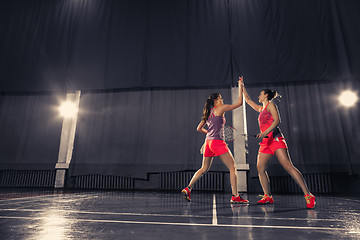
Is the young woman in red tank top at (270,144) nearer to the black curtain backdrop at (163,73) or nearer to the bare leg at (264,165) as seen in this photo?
Result: the bare leg at (264,165)

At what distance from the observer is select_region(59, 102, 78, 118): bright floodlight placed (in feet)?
18.6

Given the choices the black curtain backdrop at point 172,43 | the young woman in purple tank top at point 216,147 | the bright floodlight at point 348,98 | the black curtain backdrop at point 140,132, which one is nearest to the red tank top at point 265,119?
the young woman in purple tank top at point 216,147

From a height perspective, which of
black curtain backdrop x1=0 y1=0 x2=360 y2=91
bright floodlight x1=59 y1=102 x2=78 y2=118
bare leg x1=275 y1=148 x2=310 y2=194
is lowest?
bare leg x1=275 y1=148 x2=310 y2=194

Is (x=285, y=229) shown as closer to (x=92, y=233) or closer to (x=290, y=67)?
(x=92, y=233)

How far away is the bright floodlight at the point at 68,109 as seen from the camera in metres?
5.68

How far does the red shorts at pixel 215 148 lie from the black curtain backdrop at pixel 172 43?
8.22 ft

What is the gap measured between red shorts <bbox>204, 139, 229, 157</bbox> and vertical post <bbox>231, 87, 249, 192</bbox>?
229 centimetres

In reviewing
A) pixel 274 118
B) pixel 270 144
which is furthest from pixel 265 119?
pixel 270 144

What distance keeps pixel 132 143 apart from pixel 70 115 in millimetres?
1950

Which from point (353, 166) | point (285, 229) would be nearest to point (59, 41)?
point (285, 229)

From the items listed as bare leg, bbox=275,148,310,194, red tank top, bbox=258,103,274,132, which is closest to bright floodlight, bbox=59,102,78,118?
red tank top, bbox=258,103,274,132

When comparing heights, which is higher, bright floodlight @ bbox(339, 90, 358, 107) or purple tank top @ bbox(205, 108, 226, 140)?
bright floodlight @ bbox(339, 90, 358, 107)

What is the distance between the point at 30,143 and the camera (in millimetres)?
5562

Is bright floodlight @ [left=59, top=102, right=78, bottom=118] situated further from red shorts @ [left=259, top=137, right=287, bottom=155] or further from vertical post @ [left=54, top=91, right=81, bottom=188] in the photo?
red shorts @ [left=259, top=137, right=287, bottom=155]
